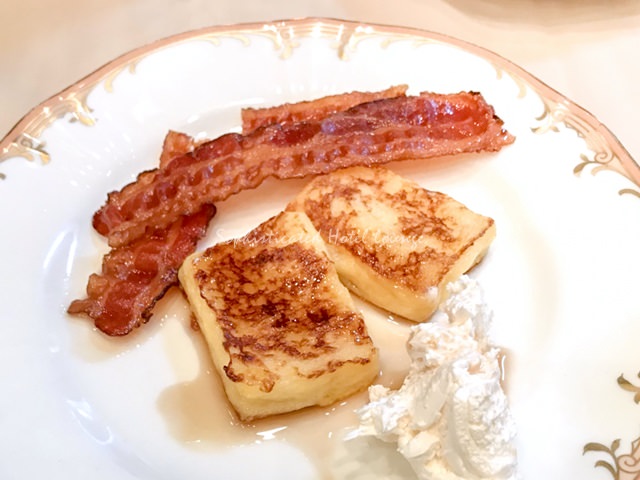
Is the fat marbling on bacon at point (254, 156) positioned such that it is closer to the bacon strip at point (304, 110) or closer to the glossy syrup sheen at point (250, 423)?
the bacon strip at point (304, 110)

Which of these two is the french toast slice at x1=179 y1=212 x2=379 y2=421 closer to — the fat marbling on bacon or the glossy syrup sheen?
the glossy syrup sheen

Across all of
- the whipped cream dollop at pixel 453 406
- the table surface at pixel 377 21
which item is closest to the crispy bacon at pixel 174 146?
the table surface at pixel 377 21

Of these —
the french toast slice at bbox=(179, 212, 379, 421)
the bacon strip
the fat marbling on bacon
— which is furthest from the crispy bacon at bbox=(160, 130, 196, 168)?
the french toast slice at bbox=(179, 212, 379, 421)

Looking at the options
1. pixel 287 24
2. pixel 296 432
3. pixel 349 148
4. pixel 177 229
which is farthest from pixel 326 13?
pixel 296 432

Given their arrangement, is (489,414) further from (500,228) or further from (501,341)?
(500,228)

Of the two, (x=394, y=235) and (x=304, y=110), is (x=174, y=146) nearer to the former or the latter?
(x=304, y=110)

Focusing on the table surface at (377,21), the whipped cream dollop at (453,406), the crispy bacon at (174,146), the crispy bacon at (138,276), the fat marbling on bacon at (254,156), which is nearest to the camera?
the whipped cream dollop at (453,406)
